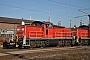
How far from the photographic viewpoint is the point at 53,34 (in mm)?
24453

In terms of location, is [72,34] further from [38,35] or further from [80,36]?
[38,35]

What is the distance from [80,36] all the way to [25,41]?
11.8 m

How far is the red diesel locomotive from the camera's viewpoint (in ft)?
69.8

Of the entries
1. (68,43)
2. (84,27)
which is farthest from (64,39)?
(84,27)

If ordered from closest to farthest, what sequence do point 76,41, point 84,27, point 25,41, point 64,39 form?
point 25,41, point 64,39, point 76,41, point 84,27

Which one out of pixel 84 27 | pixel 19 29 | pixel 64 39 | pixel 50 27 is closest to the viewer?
pixel 19 29

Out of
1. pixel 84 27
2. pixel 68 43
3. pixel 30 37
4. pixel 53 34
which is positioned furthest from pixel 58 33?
pixel 84 27

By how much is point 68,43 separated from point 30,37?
24.8 ft

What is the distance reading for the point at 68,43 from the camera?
87.5ft

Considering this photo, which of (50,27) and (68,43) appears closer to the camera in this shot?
(50,27)

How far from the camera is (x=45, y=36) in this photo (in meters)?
23.1

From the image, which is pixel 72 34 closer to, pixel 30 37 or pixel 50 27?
pixel 50 27

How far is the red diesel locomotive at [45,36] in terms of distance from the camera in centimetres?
2128

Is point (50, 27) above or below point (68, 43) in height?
above
